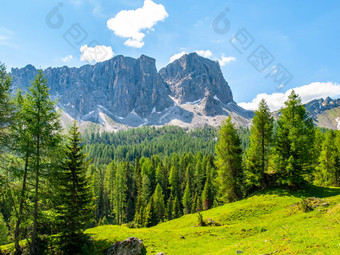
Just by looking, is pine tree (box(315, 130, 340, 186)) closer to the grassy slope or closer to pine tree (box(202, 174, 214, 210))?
the grassy slope

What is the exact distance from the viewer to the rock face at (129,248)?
17.0m

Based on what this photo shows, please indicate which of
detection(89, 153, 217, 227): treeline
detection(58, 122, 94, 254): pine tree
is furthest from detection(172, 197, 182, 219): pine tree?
detection(58, 122, 94, 254): pine tree

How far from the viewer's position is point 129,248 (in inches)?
677

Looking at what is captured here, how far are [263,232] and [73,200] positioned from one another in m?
19.9

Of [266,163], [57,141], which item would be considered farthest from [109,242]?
[266,163]

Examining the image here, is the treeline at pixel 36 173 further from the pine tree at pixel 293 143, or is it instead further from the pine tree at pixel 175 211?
the pine tree at pixel 175 211

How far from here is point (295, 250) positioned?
36.1 ft

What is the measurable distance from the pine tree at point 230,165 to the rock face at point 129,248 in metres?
20.7

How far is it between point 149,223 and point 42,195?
36.5 m

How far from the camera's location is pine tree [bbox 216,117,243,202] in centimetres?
3438

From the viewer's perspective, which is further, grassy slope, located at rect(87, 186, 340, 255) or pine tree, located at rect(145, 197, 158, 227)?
pine tree, located at rect(145, 197, 158, 227)

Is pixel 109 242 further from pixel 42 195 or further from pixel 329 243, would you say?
pixel 329 243

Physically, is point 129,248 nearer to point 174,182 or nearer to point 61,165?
point 61,165

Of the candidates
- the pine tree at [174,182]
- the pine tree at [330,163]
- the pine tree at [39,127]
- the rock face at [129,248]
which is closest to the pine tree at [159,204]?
the pine tree at [174,182]
